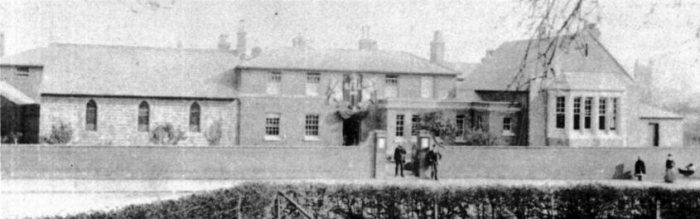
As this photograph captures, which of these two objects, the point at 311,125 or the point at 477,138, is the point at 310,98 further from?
the point at 477,138

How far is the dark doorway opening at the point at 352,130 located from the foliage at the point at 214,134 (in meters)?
7.67

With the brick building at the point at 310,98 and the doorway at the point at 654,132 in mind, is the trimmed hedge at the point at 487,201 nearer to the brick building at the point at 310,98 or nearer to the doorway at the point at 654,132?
the brick building at the point at 310,98

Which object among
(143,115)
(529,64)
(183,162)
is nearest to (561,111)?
(529,64)

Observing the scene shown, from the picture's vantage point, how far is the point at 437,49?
154 ft

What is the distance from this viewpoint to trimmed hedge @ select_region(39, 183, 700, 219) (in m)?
15.9

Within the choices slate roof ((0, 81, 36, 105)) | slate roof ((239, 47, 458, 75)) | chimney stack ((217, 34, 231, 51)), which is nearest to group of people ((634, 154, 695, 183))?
slate roof ((239, 47, 458, 75))

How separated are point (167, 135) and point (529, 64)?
21.8 meters

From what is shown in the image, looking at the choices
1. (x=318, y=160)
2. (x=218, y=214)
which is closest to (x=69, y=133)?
(x=318, y=160)

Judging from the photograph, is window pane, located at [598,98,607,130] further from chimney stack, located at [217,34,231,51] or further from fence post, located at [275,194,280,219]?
fence post, located at [275,194,280,219]

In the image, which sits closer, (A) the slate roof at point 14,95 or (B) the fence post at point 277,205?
(B) the fence post at point 277,205

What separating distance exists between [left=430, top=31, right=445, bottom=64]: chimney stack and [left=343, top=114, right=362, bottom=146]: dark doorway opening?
26.7 ft

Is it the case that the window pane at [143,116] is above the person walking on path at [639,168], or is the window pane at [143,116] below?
above

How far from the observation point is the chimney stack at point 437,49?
46.8 m

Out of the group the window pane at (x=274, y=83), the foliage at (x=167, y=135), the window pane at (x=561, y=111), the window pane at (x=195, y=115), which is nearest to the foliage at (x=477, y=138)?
the window pane at (x=561, y=111)
